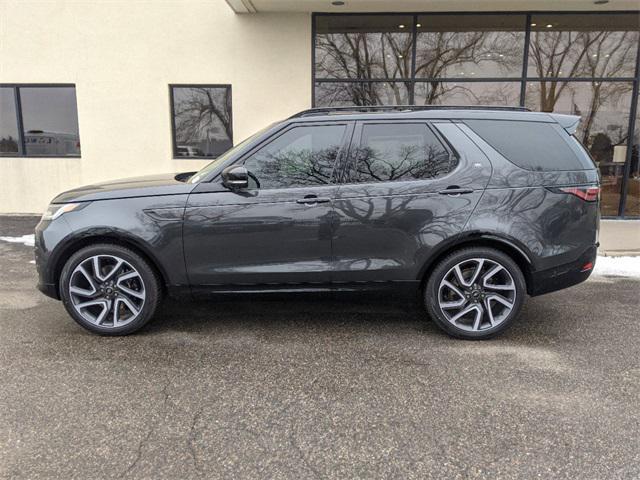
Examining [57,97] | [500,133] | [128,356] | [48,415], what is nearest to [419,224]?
[500,133]

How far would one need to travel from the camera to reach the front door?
12.6 ft

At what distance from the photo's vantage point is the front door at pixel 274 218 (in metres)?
3.85

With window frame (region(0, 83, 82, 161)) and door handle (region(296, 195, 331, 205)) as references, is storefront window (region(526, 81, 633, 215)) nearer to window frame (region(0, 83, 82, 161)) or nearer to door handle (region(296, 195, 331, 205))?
door handle (region(296, 195, 331, 205))

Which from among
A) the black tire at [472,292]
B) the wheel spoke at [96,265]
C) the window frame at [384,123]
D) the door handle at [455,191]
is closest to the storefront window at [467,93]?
the window frame at [384,123]

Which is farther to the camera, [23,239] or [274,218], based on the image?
[23,239]

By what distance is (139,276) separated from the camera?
12.9 feet

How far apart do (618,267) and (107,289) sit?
236 inches

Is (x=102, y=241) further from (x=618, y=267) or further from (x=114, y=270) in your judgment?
(x=618, y=267)

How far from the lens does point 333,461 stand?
8.12 feet

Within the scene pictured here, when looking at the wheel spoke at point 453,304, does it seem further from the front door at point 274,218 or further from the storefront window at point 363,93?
the storefront window at point 363,93

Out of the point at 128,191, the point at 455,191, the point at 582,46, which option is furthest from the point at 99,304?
the point at 582,46

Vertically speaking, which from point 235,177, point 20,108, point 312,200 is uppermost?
point 20,108

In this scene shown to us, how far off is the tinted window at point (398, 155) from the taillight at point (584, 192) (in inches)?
37.0

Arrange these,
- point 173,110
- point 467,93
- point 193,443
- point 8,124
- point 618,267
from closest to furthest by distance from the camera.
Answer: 1. point 193,443
2. point 618,267
3. point 467,93
4. point 173,110
5. point 8,124
